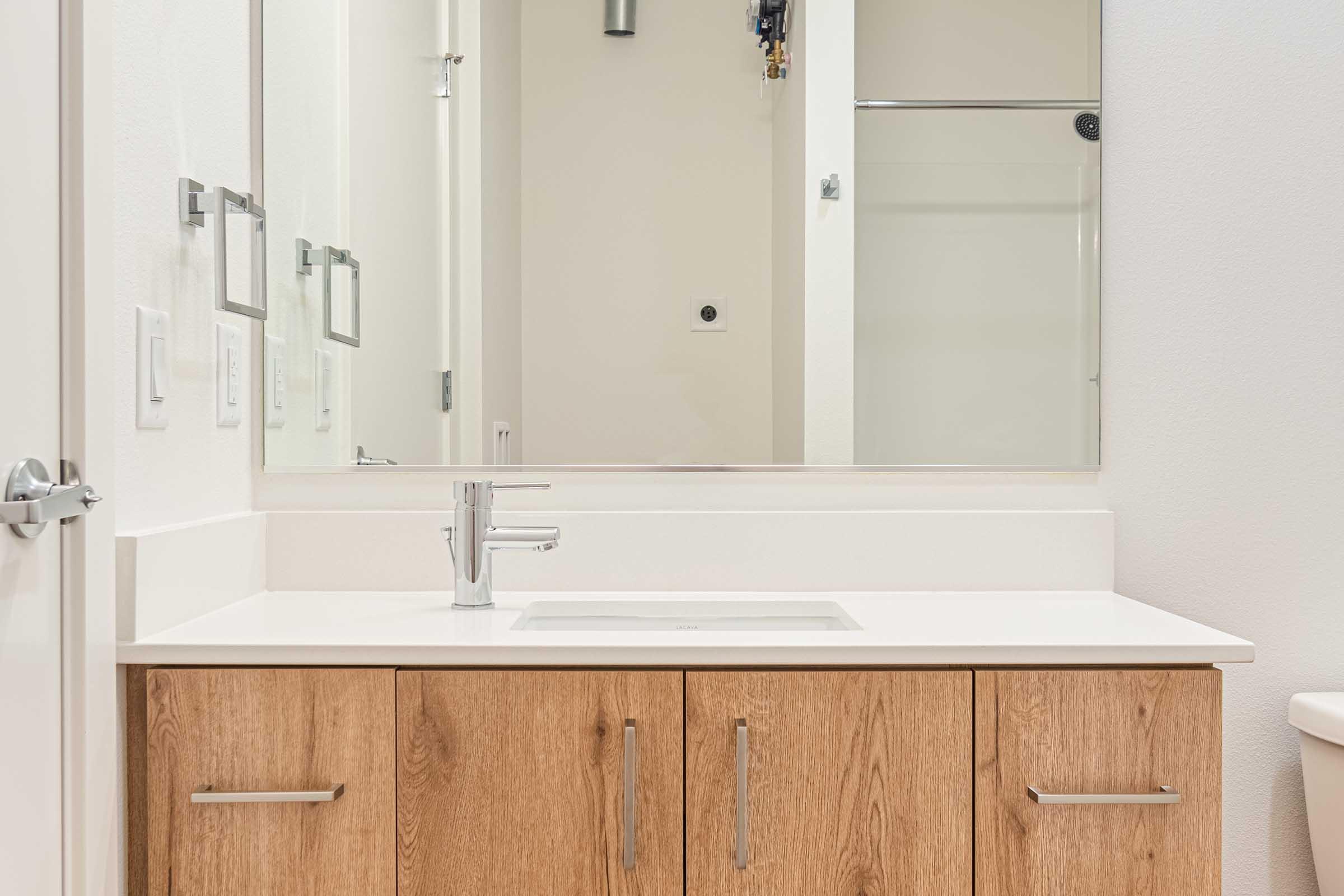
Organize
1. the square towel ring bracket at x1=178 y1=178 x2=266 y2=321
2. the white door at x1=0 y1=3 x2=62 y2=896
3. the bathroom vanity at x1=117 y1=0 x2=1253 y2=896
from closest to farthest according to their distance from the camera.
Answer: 1. the white door at x1=0 y1=3 x2=62 y2=896
2. the square towel ring bracket at x1=178 y1=178 x2=266 y2=321
3. the bathroom vanity at x1=117 y1=0 x2=1253 y2=896

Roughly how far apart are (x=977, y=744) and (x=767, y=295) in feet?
2.43

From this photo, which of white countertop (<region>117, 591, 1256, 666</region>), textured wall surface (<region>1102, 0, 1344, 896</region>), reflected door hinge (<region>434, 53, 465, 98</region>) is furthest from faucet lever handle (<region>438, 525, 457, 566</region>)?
textured wall surface (<region>1102, 0, 1344, 896</region>)

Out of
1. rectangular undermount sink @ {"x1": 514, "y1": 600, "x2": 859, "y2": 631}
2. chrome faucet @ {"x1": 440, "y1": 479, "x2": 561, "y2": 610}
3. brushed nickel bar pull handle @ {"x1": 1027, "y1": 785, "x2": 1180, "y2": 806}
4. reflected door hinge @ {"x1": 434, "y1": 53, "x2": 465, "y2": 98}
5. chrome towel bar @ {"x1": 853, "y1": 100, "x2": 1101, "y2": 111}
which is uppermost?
reflected door hinge @ {"x1": 434, "y1": 53, "x2": 465, "y2": 98}

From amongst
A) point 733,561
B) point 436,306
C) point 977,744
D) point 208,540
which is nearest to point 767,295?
point 733,561

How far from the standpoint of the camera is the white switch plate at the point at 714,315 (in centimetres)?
143

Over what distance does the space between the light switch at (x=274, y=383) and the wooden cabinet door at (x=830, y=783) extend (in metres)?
0.81

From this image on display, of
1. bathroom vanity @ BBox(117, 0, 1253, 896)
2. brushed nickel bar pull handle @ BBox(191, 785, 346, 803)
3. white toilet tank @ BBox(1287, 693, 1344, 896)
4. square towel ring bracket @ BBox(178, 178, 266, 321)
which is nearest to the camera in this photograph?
brushed nickel bar pull handle @ BBox(191, 785, 346, 803)

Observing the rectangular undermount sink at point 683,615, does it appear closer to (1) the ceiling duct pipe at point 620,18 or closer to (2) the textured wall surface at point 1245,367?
(2) the textured wall surface at point 1245,367

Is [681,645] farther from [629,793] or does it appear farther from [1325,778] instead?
[1325,778]

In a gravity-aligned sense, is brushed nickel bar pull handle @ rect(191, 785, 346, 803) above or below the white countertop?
below

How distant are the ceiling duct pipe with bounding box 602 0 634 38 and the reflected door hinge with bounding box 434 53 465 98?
24cm

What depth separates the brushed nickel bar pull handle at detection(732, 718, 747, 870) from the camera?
0.99 meters

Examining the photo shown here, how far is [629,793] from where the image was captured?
994 mm

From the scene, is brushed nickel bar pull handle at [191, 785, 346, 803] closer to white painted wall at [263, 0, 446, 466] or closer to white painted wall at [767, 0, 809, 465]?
white painted wall at [263, 0, 446, 466]
